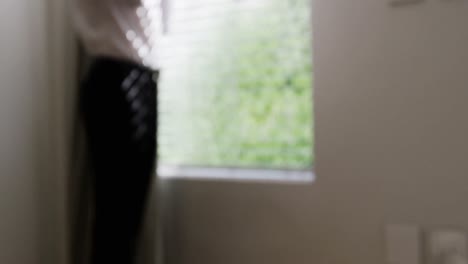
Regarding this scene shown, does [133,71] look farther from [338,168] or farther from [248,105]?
[338,168]

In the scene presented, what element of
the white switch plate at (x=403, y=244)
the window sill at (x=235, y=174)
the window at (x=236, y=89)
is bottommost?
the white switch plate at (x=403, y=244)

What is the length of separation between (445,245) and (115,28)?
38.1 inches

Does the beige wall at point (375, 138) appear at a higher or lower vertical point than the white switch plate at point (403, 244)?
higher

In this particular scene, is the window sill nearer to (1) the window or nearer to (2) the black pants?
(1) the window

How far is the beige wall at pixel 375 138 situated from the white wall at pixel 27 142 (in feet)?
1.94

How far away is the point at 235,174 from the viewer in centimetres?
137

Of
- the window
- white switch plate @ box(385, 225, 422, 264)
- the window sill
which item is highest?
the window

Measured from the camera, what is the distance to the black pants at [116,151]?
128 centimetres

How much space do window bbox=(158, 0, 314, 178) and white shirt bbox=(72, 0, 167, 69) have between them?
0.18 metres

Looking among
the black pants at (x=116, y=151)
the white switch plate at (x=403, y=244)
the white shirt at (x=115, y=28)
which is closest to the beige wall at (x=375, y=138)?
the white switch plate at (x=403, y=244)

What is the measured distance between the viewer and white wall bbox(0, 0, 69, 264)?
1252 millimetres

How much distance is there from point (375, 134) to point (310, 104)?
23 centimetres

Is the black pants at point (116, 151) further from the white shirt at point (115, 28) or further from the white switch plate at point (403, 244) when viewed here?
the white switch plate at point (403, 244)

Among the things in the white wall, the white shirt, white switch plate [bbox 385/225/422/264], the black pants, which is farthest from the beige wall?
the white wall
